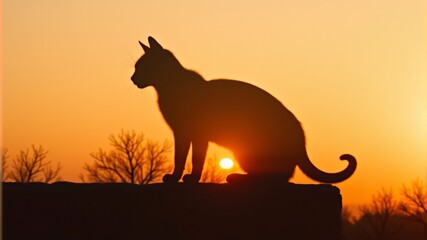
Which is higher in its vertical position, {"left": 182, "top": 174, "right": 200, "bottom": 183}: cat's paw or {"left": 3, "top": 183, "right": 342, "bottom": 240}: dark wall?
{"left": 182, "top": 174, "right": 200, "bottom": 183}: cat's paw

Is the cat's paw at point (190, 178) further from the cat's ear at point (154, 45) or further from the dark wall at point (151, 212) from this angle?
the cat's ear at point (154, 45)

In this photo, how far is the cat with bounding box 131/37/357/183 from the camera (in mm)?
7469

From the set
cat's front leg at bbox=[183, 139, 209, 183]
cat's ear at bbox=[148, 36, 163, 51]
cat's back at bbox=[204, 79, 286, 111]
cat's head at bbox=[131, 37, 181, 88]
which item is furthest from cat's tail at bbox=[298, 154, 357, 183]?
cat's ear at bbox=[148, 36, 163, 51]

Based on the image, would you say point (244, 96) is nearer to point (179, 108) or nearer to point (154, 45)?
point (179, 108)

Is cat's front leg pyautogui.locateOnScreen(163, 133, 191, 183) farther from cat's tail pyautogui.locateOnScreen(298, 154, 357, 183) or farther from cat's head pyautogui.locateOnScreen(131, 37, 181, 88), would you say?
cat's tail pyautogui.locateOnScreen(298, 154, 357, 183)

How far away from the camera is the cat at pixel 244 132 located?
7469 mm

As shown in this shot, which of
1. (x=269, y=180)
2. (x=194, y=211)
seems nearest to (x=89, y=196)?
(x=194, y=211)

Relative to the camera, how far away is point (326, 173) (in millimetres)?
7812

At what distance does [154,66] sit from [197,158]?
1412 mm

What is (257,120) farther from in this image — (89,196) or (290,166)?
(89,196)

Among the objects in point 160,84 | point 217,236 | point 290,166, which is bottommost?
point 217,236

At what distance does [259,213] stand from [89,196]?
4.86 feet

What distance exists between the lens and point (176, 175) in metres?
7.62

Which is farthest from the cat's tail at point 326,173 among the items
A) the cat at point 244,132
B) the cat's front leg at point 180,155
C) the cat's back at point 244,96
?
the cat's front leg at point 180,155
